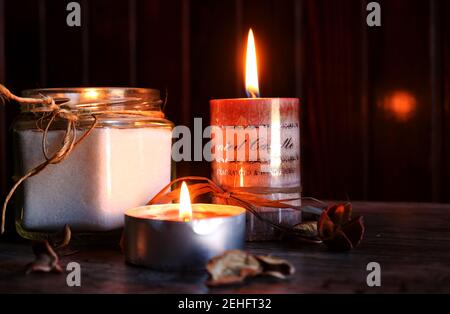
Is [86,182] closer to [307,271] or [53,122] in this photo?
[53,122]

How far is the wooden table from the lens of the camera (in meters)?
0.48

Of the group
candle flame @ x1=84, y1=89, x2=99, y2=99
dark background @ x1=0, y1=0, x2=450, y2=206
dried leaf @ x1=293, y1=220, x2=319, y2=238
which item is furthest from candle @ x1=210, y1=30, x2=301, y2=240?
dark background @ x1=0, y1=0, x2=450, y2=206

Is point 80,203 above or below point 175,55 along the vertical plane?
below

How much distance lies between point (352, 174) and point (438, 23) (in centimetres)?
29

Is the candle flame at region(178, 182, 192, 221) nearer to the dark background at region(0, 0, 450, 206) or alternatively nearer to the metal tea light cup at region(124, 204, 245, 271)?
the metal tea light cup at region(124, 204, 245, 271)

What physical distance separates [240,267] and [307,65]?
24.2 inches

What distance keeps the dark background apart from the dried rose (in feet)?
1.47

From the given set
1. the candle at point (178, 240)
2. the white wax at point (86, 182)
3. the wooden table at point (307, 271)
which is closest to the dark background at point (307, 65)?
the wooden table at point (307, 271)

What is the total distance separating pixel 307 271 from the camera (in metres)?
0.53

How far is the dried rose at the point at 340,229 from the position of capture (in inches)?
23.8

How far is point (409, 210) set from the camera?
887 millimetres

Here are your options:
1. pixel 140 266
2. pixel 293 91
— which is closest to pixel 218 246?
pixel 140 266

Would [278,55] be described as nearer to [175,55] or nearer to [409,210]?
[175,55]

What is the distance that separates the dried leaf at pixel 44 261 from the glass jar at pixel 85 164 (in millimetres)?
115
